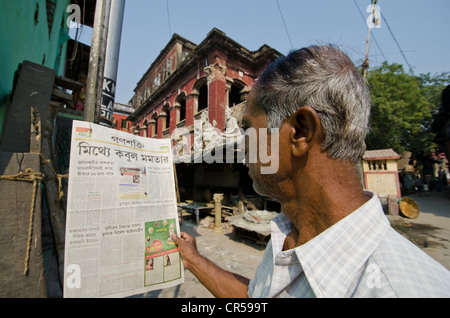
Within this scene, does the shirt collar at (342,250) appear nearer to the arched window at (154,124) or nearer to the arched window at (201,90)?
the arched window at (201,90)

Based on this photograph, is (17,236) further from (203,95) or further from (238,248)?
(203,95)

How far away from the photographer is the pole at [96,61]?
5.75ft

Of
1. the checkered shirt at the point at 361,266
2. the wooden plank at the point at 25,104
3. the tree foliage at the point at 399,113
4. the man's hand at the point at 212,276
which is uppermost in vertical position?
the tree foliage at the point at 399,113

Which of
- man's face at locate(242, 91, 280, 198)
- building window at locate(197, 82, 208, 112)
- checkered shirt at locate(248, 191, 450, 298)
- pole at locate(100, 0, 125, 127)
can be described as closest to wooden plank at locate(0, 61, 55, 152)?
pole at locate(100, 0, 125, 127)

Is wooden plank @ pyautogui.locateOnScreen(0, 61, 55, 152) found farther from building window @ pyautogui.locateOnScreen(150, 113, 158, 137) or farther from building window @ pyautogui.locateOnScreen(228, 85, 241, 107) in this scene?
building window @ pyautogui.locateOnScreen(150, 113, 158, 137)

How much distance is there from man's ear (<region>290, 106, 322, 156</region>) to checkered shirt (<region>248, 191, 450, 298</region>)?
309 millimetres

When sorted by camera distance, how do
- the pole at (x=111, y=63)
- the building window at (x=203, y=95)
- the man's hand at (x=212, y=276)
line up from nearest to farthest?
the man's hand at (x=212, y=276) → the pole at (x=111, y=63) → the building window at (x=203, y=95)

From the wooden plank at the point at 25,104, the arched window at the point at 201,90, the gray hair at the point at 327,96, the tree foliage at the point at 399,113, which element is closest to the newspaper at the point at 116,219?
the gray hair at the point at 327,96

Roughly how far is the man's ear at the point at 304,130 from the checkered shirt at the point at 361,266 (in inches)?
12.2

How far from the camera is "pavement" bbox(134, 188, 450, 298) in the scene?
303cm

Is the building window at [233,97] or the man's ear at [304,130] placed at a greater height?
the building window at [233,97]

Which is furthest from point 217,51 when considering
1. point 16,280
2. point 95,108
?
point 16,280

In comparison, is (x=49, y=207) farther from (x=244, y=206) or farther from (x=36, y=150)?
(x=244, y=206)

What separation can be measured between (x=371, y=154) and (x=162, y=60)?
19.8 metres
